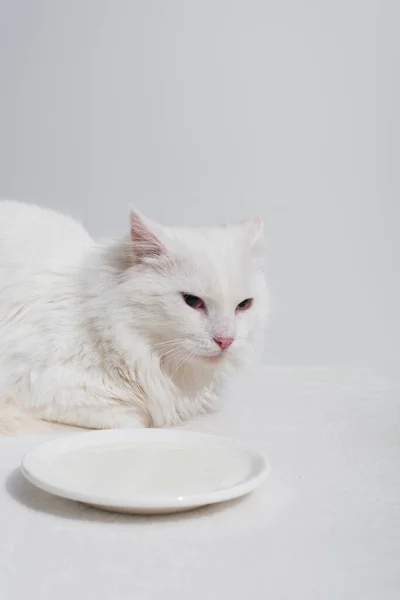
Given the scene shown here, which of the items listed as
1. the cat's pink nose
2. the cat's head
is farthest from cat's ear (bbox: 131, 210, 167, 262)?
the cat's pink nose

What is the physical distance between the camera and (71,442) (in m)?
1.26

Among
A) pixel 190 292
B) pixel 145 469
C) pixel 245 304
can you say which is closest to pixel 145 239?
pixel 190 292

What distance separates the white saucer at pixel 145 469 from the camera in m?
1.04

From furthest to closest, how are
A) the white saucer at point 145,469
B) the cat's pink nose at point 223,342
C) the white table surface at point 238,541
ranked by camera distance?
the cat's pink nose at point 223,342 < the white saucer at point 145,469 < the white table surface at point 238,541

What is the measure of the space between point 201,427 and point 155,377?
0.53ft

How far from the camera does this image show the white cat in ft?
5.00

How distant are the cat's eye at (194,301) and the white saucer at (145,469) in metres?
0.30

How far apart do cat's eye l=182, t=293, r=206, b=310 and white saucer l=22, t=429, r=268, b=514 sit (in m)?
0.30

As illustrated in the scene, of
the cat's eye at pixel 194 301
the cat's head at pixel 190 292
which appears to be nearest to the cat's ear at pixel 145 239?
the cat's head at pixel 190 292

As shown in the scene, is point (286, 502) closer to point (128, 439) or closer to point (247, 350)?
point (128, 439)

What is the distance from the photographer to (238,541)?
101cm

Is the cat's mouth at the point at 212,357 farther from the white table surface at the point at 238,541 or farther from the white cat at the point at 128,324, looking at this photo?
the white table surface at the point at 238,541

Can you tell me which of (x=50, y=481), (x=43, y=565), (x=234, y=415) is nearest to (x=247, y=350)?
(x=234, y=415)

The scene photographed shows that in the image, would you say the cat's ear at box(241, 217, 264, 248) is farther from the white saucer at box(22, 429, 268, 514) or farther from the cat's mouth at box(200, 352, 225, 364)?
the white saucer at box(22, 429, 268, 514)
